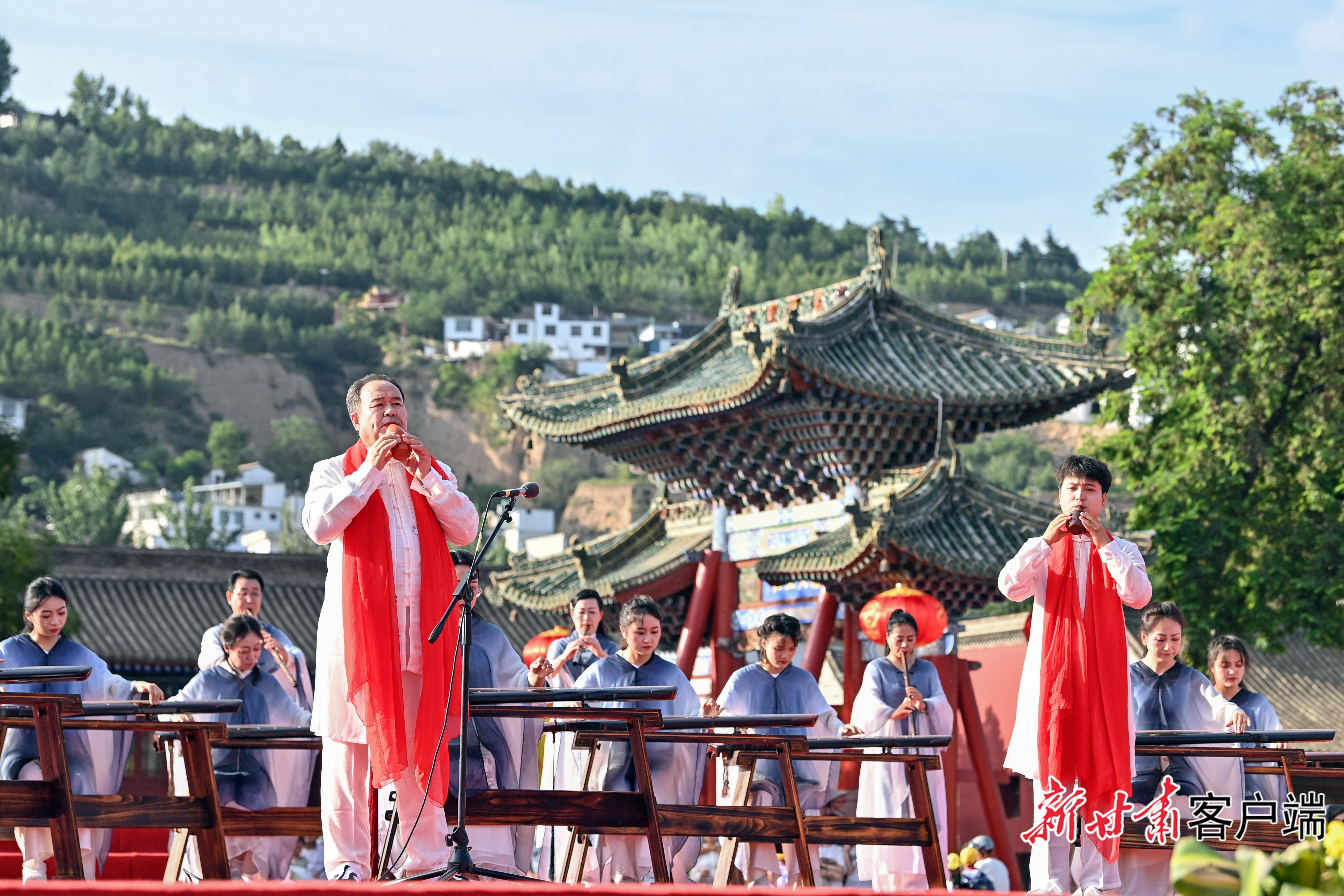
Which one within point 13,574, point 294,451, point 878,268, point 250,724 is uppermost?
point 878,268

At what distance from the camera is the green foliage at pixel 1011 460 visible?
7244 cm

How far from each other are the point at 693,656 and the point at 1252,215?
7552 mm

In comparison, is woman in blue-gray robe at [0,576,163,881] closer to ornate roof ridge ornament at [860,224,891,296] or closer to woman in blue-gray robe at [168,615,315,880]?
woman in blue-gray robe at [168,615,315,880]

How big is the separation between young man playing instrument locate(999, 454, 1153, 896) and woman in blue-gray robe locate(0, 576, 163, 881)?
13.6ft

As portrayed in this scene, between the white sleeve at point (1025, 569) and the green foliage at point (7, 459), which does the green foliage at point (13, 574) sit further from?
the white sleeve at point (1025, 569)

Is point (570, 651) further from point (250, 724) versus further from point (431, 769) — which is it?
point (431, 769)

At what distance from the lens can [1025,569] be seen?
261 inches

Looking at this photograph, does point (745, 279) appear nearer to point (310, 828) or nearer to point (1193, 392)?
point (1193, 392)

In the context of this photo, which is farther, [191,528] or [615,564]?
[191,528]

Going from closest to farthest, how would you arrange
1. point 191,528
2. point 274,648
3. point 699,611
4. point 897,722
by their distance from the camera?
point 274,648, point 897,722, point 699,611, point 191,528

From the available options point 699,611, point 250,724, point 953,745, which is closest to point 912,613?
point 953,745

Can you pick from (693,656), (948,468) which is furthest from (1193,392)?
(693,656)

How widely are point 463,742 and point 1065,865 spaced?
2.53m

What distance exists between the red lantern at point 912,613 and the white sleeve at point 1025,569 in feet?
23.5
